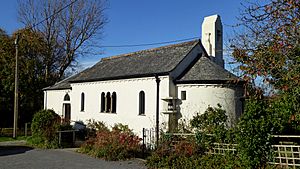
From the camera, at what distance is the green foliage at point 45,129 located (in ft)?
66.0

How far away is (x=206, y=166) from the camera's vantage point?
1209 centimetres

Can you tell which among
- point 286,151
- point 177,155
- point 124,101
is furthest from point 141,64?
point 286,151

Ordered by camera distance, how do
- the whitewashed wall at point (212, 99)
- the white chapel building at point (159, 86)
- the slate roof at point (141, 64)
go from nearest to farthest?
the whitewashed wall at point (212, 99) < the white chapel building at point (159, 86) < the slate roof at point (141, 64)

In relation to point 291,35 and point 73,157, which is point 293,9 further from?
point 73,157

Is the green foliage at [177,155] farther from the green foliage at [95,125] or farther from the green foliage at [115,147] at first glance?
the green foliage at [95,125]

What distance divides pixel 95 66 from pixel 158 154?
1629cm

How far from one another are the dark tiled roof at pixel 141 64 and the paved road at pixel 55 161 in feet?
22.0

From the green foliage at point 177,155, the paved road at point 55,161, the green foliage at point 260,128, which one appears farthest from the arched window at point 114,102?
the green foliage at point 260,128

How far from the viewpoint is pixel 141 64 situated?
22.8 metres

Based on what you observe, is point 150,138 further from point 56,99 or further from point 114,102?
point 56,99

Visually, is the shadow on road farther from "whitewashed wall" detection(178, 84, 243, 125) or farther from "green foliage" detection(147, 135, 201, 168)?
"whitewashed wall" detection(178, 84, 243, 125)

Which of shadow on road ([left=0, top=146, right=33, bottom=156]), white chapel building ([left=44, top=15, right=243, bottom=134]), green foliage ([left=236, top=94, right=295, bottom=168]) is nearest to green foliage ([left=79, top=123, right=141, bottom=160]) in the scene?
white chapel building ([left=44, top=15, right=243, bottom=134])

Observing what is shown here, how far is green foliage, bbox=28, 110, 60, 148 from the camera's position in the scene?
20.1 meters

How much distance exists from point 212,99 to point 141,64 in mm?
6711
